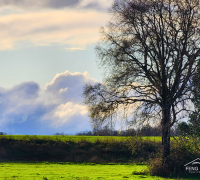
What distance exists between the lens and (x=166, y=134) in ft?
80.6

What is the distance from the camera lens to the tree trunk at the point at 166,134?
23.6 m

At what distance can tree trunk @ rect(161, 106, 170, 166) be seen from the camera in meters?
23.6

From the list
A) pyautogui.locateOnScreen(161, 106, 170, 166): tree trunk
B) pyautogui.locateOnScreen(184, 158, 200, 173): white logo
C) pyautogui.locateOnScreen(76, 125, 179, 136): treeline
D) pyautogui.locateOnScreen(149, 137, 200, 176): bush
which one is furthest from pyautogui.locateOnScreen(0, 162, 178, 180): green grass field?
pyautogui.locateOnScreen(76, 125, 179, 136): treeline

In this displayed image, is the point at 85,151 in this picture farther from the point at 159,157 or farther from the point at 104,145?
the point at 159,157

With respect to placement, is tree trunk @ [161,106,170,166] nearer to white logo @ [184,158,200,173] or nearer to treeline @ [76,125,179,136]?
treeline @ [76,125,179,136]

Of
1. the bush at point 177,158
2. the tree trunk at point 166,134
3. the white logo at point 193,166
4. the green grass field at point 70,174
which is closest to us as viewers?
the tree trunk at point 166,134

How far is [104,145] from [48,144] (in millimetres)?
10862

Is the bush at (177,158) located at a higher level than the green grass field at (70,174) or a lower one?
higher

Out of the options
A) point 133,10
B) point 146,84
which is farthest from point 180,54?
point 133,10

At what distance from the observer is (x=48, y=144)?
5394 cm

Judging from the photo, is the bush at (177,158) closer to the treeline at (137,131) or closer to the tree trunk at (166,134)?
the tree trunk at (166,134)

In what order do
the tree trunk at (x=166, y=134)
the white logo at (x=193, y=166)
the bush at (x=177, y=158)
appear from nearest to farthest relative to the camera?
1. the tree trunk at (x=166, y=134)
2. the bush at (x=177, y=158)
3. the white logo at (x=193, y=166)

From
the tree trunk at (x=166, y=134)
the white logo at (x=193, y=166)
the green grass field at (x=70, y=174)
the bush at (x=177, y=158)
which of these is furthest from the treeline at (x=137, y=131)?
the green grass field at (x=70, y=174)

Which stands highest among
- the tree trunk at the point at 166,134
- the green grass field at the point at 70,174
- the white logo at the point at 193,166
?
the tree trunk at the point at 166,134
